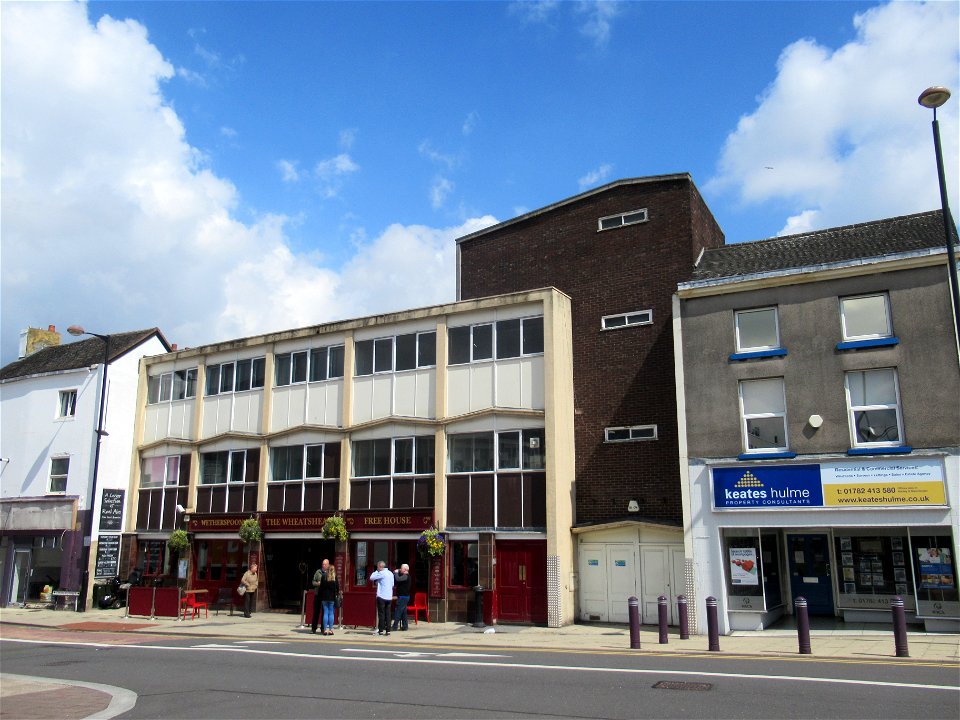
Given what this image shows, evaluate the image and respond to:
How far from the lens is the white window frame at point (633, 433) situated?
22375 millimetres

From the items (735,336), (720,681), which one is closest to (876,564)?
(735,336)

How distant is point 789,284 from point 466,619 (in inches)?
475

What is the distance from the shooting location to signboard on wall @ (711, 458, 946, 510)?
1677cm

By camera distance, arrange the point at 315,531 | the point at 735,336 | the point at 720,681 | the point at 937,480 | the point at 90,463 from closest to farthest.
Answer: the point at 720,681, the point at 937,480, the point at 735,336, the point at 315,531, the point at 90,463

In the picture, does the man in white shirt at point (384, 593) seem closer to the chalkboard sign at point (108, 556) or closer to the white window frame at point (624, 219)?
the white window frame at point (624, 219)

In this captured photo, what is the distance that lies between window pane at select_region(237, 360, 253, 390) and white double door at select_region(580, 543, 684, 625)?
13.7 m

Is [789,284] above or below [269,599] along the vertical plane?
above

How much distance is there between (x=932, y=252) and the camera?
1739 cm

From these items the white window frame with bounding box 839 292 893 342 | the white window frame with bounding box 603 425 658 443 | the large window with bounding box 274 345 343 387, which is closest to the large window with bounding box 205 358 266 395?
the large window with bounding box 274 345 343 387

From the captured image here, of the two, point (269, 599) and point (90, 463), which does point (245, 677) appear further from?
point (90, 463)

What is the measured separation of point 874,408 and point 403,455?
13095mm

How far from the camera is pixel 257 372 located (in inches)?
1138

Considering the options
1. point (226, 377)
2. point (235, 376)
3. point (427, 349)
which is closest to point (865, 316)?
point (427, 349)

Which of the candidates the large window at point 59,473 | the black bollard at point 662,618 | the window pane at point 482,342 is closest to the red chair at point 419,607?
the window pane at point 482,342
